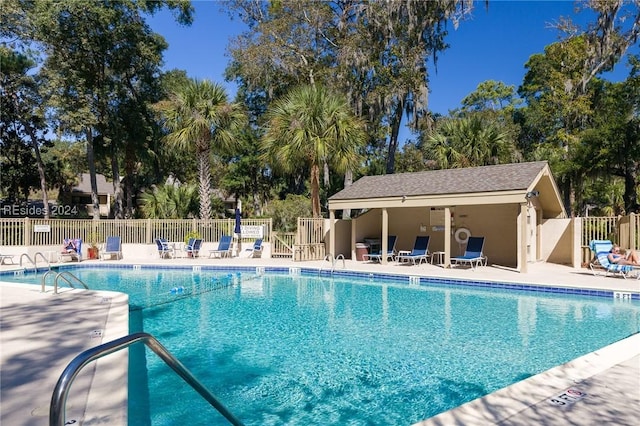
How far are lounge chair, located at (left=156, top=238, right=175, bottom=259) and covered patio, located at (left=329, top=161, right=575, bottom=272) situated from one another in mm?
7408

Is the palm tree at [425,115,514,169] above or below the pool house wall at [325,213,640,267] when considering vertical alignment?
above

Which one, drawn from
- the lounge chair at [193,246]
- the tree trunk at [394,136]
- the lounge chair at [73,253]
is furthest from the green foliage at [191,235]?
the tree trunk at [394,136]

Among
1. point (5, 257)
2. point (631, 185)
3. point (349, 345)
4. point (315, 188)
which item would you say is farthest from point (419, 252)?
point (5, 257)

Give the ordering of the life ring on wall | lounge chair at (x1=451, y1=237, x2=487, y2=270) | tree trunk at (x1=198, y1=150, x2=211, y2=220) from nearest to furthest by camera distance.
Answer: lounge chair at (x1=451, y1=237, x2=487, y2=270)
the life ring on wall
tree trunk at (x1=198, y1=150, x2=211, y2=220)

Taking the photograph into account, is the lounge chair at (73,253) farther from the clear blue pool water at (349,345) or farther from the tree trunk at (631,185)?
the tree trunk at (631,185)

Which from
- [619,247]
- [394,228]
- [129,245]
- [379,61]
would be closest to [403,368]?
[619,247]

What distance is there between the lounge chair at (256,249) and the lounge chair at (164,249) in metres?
3.58

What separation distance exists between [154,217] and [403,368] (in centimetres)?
1927

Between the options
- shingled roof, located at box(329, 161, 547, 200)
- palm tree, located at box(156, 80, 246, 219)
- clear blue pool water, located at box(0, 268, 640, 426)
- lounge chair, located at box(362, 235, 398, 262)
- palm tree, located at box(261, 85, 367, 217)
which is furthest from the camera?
palm tree, located at box(156, 80, 246, 219)

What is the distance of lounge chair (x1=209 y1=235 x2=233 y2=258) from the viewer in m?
18.6

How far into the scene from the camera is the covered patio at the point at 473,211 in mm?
14023

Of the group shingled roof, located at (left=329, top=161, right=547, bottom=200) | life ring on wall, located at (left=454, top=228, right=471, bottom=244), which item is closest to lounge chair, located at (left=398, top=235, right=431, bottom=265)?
life ring on wall, located at (left=454, top=228, right=471, bottom=244)

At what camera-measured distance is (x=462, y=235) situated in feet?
55.5

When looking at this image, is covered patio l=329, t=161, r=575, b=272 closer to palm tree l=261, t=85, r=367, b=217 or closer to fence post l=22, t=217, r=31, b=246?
palm tree l=261, t=85, r=367, b=217
